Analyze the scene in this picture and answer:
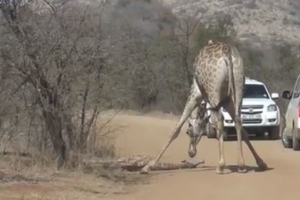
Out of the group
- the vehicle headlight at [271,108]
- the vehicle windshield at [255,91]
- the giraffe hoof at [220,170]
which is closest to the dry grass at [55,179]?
the giraffe hoof at [220,170]

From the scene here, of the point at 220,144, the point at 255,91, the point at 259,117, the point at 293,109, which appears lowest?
the point at 220,144

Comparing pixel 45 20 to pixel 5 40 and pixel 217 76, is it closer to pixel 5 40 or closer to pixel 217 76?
pixel 5 40

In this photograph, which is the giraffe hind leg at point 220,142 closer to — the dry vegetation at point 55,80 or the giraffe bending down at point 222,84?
→ the giraffe bending down at point 222,84

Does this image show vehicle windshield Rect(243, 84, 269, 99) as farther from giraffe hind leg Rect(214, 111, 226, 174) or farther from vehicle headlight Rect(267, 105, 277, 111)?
giraffe hind leg Rect(214, 111, 226, 174)

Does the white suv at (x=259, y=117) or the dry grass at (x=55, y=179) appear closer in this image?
the dry grass at (x=55, y=179)

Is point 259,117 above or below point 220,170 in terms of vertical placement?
above

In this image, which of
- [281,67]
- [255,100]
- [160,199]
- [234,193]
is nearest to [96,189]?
[160,199]

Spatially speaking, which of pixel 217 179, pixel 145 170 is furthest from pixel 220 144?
pixel 145 170

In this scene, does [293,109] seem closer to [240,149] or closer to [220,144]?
[240,149]

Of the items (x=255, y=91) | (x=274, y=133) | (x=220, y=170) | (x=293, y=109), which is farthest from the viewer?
(x=255, y=91)

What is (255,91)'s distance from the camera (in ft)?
94.5

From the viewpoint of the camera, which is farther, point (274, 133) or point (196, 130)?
point (274, 133)

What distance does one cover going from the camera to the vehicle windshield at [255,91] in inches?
1120

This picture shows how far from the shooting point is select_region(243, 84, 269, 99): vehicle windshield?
28.5 m
